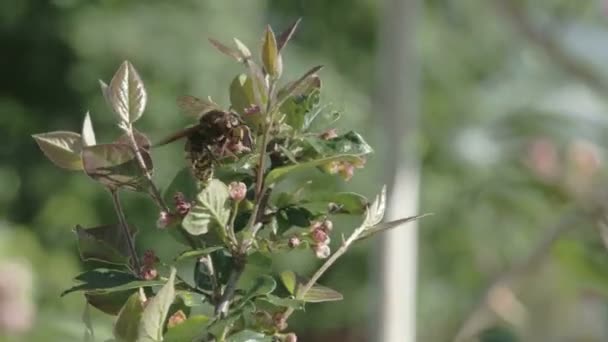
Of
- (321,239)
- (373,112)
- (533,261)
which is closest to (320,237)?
(321,239)

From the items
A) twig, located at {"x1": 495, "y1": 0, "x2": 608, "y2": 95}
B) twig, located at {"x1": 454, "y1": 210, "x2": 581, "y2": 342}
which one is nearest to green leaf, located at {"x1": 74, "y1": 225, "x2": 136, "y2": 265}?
twig, located at {"x1": 454, "y1": 210, "x2": 581, "y2": 342}

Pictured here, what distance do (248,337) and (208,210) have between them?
0.14ft

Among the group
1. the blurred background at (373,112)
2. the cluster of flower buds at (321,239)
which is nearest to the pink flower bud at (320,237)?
the cluster of flower buds at (321,239)

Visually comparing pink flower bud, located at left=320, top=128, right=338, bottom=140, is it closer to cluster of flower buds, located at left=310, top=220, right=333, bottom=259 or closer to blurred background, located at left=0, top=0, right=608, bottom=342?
cluster of flower buds, located at left=310, top=220, right=333, bottom=259

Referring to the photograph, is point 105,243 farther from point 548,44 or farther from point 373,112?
point 373,112

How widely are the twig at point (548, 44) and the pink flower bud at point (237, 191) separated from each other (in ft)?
4.13

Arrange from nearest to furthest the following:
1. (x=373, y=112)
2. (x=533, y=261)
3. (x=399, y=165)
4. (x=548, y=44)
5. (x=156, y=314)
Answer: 1. (x=156, y=314)
2. (x=533, y=261)
3. (x=399, y=165)
4. (x=548, y=44)
5. (x=373, y=112)

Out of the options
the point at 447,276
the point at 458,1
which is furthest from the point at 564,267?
the point at 458,1

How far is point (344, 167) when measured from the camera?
1.31 ft

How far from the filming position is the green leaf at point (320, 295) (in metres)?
0.39

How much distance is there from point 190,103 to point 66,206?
3.80 meters

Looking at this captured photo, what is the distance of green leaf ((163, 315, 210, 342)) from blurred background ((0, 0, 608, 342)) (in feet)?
3.44

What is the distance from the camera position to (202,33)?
396 cm

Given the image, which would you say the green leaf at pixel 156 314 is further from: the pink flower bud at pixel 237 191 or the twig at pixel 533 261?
the twig at pixel 533 261
